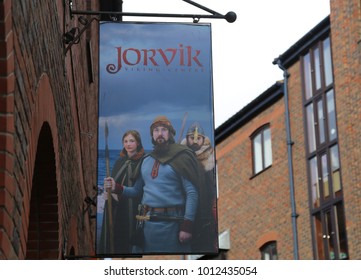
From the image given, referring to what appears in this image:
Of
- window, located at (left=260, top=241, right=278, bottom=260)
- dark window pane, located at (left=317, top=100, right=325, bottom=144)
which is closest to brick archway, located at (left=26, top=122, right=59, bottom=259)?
dark window pane, located at (left=317, top=100, right=325, bottom=144)

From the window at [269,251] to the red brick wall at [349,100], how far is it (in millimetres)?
4867

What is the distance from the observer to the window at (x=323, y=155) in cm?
2694

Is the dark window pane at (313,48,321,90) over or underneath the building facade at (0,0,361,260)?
over

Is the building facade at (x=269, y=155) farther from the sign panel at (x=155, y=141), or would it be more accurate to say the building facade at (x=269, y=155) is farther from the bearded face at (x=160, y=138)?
the bearded face at (x=160, y=138)

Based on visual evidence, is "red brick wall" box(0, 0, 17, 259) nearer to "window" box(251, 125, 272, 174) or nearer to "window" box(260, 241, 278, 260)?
"window" box(260, 241, 278, 260)

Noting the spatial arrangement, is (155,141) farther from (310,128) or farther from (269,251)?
(269,251)

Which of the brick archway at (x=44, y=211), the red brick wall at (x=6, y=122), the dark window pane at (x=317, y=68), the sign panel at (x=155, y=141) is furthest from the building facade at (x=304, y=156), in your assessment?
the red brick wall at (x=6, y=122)

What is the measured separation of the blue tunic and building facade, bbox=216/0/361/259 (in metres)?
18.5

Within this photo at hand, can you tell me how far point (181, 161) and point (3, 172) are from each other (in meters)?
3.65

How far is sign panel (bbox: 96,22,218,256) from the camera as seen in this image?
7.74m

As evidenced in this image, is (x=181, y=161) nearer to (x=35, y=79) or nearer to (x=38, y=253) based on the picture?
(x=38, y=253)

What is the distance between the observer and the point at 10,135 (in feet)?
14.3

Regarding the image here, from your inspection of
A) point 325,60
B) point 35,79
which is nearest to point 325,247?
point 325,60

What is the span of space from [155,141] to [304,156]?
2128cm
